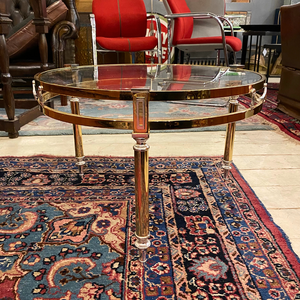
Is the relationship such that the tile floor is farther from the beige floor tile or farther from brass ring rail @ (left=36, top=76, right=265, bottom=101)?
brass ring rail @ (left=36, top=76, right=265, bottom=101)

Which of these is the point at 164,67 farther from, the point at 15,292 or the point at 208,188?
the point at 15,292

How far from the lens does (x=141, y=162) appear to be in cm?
75

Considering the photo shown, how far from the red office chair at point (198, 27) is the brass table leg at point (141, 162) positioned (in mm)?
1868

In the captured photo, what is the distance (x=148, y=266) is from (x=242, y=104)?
2.24 m

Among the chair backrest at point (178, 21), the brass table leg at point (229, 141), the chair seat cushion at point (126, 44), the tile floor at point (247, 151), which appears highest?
the chair backrest at point (178, 21)

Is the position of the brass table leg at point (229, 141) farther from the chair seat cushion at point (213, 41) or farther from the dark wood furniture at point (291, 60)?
the chair seat cushion at point (213, 41)

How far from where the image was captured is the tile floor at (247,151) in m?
1.20

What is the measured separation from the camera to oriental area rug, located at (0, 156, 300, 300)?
29.5 inches

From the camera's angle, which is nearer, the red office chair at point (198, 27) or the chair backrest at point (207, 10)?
the red office chair at point (198, 27)

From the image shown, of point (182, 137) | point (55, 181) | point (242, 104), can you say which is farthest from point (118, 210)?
point (242, 104)

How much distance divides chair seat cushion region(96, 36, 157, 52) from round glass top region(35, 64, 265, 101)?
1523 millimetres

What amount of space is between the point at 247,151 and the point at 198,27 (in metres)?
1.93

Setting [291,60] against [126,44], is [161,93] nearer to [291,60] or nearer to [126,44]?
[291,60]

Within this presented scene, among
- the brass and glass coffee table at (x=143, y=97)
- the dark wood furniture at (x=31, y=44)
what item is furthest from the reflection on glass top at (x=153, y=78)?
the dark wood furniture at (x=31, y=44)
